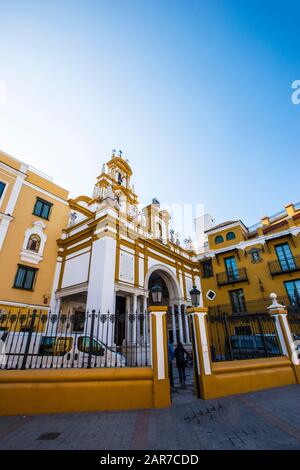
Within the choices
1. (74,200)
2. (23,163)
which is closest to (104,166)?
(74,200)

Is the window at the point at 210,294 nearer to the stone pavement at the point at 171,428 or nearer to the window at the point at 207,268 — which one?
the window at the point at 207,268

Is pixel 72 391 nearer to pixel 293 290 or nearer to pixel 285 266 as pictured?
pixel 293 290

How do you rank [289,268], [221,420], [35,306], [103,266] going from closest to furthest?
[221,420] → [103,266] → [35,306] → [289,268]

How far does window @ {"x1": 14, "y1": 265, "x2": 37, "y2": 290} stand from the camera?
13017 millimetres

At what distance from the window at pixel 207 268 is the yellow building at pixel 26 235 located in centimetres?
1438

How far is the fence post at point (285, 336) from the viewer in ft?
26.4

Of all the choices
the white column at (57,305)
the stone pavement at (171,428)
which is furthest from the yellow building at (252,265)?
the stone pavement at (171,428)

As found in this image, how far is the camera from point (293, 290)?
17109 mm

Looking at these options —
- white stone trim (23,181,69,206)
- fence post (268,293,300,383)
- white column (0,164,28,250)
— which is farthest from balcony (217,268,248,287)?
white column (0,164,28,250)

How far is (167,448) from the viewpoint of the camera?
10.6ft

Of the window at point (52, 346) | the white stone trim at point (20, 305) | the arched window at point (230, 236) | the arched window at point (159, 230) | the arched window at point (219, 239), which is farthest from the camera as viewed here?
the arched window at point (219, 239)

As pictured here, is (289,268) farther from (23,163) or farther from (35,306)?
(23,163)

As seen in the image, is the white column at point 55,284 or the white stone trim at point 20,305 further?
the white column at point 55,284

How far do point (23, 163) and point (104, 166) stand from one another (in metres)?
7.82
